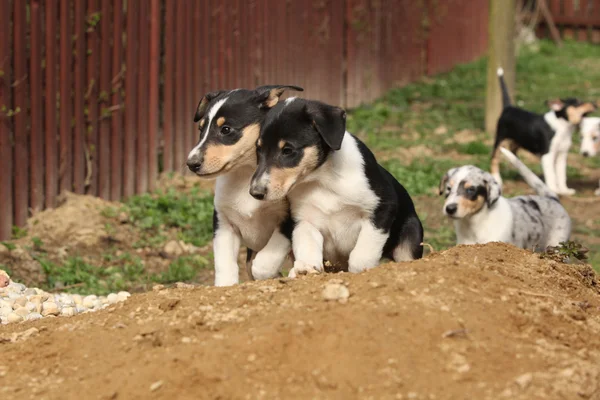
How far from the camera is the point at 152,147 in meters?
9.48

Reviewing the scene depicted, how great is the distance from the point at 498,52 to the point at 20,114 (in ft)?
24.9

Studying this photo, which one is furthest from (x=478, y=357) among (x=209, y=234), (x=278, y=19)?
(x=278, y=19)

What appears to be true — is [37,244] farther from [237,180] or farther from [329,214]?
[329,214]

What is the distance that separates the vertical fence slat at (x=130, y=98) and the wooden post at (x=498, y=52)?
5776mm

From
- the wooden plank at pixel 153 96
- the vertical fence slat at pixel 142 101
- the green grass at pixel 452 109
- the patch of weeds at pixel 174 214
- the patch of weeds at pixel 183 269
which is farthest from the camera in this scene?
the green grass at pixel 452 109

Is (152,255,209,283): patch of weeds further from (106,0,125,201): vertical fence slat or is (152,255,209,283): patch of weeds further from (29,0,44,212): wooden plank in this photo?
(106,0,125,201): vertical fence slat

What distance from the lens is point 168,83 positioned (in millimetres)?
9688

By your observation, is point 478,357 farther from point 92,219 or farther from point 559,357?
point 92,219

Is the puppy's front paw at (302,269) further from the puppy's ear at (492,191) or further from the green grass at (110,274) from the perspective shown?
the puppy's ear at (492,191)

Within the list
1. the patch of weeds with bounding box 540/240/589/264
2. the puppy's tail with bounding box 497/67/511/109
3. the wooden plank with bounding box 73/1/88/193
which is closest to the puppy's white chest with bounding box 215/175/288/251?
the patch of weeds with bounding box 540/240/589/264

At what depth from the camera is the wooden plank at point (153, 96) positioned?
9.46 metres

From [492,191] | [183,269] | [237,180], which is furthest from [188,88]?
[237,180]

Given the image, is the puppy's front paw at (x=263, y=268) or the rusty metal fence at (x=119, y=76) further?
the rusty metal fence at (x=119, y=76)

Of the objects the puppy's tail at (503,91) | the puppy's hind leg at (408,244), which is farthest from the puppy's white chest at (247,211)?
the puppy's tail at (503,91)
